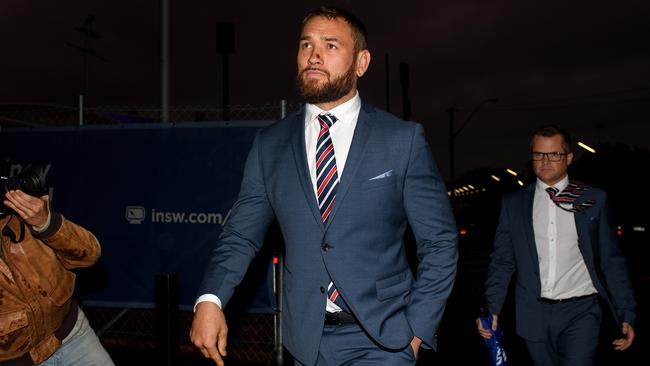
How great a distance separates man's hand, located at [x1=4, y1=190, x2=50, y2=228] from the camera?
2861mm

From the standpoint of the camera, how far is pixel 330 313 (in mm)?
2639

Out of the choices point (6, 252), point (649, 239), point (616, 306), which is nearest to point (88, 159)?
point (6, 252)

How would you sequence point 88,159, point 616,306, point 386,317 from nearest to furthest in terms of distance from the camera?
point 386,317, point 616,306, point 88,159

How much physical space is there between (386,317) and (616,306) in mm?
2518

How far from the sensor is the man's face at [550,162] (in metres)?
4.45

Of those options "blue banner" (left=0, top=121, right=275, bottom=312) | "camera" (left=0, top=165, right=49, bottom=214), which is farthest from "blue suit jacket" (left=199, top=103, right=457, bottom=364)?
"blue banner" (left=0, top=121, right=275, bottom=312)

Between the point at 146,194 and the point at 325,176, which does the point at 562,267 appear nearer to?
the point at 325,176

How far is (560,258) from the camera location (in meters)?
4.36

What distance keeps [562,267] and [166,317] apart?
110 inches

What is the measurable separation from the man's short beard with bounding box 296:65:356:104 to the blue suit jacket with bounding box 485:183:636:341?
2.37m

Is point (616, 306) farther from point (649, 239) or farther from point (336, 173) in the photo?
point (649, 239)

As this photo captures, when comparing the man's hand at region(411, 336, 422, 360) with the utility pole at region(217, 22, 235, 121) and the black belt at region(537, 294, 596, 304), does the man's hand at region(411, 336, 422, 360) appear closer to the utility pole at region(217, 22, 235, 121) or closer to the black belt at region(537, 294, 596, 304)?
the black belt at region(537, 294, 596, 304)

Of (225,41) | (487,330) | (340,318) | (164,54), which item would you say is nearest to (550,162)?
(487,330)

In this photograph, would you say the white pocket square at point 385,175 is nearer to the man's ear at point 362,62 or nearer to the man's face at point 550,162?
the man's ear at point 362,62
